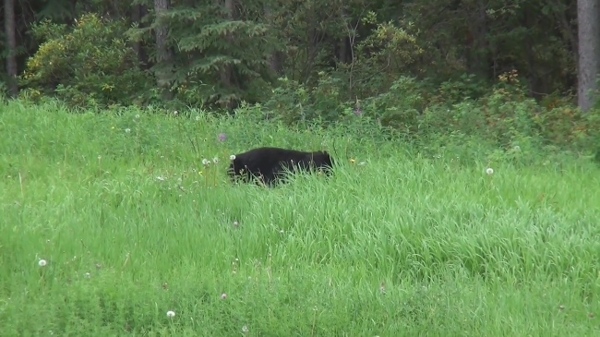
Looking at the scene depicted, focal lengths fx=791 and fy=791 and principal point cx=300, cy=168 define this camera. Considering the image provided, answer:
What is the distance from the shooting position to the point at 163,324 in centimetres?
511

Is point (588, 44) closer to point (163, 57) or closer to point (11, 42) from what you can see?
point (163, 57)

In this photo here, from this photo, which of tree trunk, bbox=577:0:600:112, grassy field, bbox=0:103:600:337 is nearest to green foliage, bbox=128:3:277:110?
grassy field, bbox=0:103:600:337

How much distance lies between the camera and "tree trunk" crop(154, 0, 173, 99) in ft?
49.8

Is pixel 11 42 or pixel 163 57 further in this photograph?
pixel 11 42

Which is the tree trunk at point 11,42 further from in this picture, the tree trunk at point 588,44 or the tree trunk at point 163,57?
the tree trunk at point 588,44

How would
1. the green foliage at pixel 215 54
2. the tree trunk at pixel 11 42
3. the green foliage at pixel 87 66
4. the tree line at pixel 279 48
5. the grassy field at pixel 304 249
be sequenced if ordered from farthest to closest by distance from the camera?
the tree trunk at pixel 11 42, the green foliage at pixel 87 66, the tree line at pixel 279 48, the green foliage at pixel 215 54, the grassy field at pixel 304 249

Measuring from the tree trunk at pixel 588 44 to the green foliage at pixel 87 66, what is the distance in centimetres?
896

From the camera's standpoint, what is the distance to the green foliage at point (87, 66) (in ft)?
54.7

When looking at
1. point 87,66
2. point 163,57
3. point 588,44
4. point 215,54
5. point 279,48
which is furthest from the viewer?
point 87,66

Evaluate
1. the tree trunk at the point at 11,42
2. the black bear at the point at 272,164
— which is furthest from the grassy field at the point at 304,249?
the tree trunk at the point at 11,42

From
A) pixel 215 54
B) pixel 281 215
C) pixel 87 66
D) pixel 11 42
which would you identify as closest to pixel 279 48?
pixel 215 54

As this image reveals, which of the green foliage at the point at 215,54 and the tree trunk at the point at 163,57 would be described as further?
the tree trunk at the point at 163,57

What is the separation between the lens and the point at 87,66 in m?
16.9

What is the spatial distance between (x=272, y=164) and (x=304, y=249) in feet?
7.26
